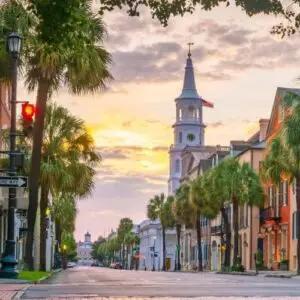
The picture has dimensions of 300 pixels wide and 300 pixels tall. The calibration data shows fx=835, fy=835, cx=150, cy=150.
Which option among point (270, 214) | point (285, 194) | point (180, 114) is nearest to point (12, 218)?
point (285, 194)

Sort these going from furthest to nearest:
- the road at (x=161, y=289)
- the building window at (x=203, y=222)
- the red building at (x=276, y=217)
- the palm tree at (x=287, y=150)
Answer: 1. the building window at (x=203, y=222)
2. the red building at (x=276, y=217)
3. the palm tree at (x=287, y=150)
4. the road at (x=161, y=289)

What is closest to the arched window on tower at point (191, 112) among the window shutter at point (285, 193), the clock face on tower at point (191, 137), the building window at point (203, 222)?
the clock face on tower at point (191, 137)

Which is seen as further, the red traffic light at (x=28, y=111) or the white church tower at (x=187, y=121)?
the white church tower at (x=187, y=121)

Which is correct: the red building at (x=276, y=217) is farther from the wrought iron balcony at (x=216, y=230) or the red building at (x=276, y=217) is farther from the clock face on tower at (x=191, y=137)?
the clock face on tower at (x=191, y=137)

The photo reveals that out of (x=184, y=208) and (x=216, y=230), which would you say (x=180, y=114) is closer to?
(x=216, y=230)

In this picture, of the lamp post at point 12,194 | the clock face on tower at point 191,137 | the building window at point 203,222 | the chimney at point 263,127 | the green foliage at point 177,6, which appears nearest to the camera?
the green foliage at point 177,6

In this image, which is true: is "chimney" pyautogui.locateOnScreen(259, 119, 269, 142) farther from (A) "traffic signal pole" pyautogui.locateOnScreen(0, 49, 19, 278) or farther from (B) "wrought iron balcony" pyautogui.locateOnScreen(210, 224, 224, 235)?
(A) "traffic signal pole" pyautogui.locateOnScreen(0, 49, 19, 278)

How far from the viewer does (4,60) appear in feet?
98.4

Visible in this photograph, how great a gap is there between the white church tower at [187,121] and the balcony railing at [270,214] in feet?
289

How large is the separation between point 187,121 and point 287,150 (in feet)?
396

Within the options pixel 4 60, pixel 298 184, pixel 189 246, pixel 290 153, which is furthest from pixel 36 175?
pixel 189 246

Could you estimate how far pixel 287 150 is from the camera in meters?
47.0

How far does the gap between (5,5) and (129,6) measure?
18.1 m

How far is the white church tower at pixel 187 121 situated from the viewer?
16562 cm
